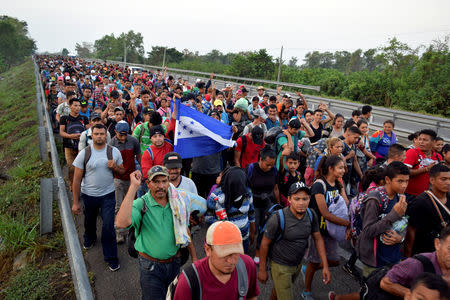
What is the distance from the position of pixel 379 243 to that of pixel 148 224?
2.34 m

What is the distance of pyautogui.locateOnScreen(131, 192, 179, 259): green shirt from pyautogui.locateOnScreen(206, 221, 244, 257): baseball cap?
1.01 metres

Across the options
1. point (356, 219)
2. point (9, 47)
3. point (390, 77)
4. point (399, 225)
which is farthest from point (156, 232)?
point (9, 47)

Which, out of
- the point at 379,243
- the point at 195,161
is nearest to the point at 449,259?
the point at 379,243

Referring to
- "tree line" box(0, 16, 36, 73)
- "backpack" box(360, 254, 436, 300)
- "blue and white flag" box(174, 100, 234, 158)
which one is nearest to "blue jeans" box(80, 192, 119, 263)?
"blue and white flag" box(174, 100, 234, 158)

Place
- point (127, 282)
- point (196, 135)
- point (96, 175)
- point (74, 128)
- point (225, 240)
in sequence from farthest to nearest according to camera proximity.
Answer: point (74, 128), point (196, 135), point (96, 175), point (127, 282), point (225, 240)

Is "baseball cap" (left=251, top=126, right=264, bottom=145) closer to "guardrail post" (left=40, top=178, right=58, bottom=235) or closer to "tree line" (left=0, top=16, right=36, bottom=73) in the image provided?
"guardrail post" (left=40, top=178, right=58, bottom=235)

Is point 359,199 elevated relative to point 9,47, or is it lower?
lower

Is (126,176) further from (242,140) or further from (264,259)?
(264,259)

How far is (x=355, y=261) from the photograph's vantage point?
4.45 meters

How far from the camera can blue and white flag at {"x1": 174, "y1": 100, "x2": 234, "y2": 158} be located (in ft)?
17.5

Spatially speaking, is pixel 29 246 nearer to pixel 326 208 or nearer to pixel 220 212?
pixel 220 212

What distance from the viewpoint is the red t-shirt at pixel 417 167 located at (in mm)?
4566

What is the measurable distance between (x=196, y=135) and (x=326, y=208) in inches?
105

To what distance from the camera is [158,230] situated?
2.96 m
